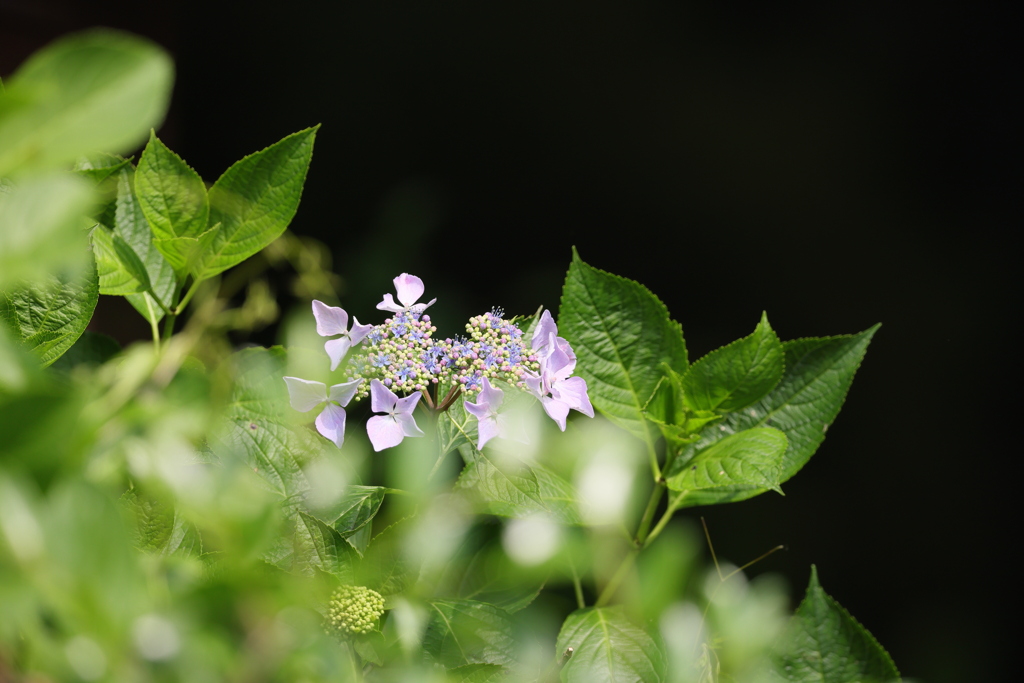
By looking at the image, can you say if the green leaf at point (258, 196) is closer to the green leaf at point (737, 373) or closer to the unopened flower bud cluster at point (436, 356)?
the unopened flower bud cluster at point (436, 356)

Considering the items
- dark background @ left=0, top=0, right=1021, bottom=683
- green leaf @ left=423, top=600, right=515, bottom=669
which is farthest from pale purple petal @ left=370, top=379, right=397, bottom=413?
dark background @ left=0, top=0, right=1021, bottom=683

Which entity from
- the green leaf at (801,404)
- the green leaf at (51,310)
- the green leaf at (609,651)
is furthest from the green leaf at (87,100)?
the green leaf at (801,404)

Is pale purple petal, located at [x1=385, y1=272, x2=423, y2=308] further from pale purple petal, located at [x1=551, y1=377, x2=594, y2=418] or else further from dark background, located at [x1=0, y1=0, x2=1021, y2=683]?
dark background, located at [x1=0, y1=0, x2=1021, y2=683]

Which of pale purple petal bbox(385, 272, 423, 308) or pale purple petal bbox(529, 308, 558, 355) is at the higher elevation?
pale purple petal bbox(529, 308, 558, 355)

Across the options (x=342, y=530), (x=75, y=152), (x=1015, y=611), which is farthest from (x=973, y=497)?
(x=75, y=152)

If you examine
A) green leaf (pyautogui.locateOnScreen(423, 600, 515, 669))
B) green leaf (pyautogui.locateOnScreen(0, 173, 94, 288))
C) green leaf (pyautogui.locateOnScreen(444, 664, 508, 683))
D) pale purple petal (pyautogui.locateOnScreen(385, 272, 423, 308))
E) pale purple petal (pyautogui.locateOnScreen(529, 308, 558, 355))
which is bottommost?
green leaf (pyautogui.locateOnScreen(423, 600, 515, 669))

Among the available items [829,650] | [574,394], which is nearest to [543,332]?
[574,394]

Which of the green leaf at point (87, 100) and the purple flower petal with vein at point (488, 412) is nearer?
the green leaf at point (87, 100)

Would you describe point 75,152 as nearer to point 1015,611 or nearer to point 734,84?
point 734,84
